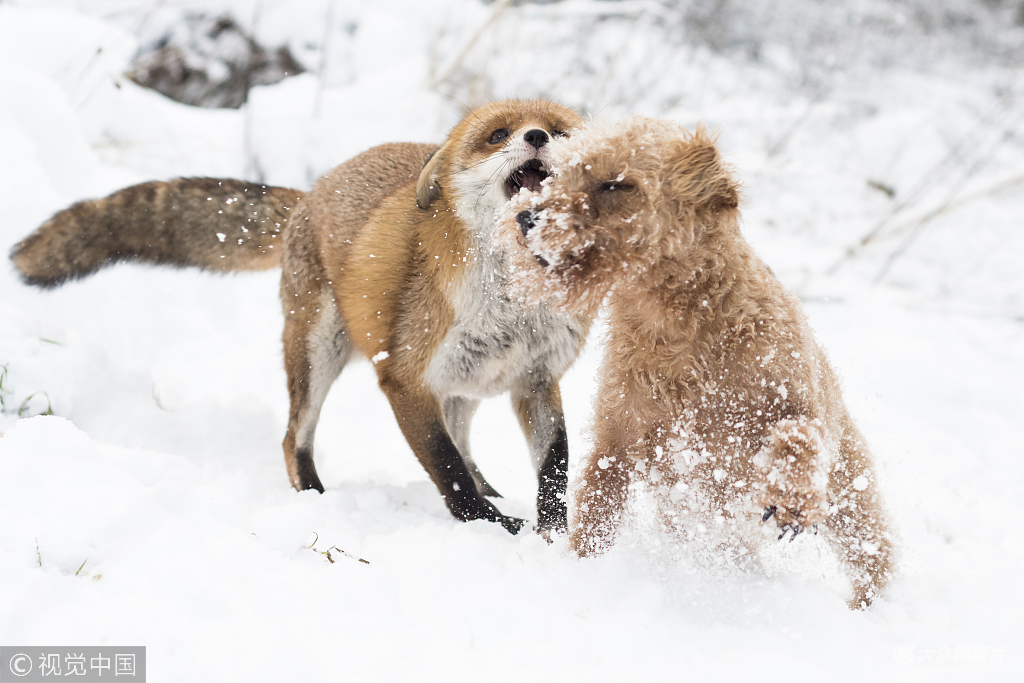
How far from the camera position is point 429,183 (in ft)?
9.84

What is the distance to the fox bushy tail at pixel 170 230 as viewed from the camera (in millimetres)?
3652

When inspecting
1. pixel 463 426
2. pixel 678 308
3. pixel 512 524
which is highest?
pixel 678 308

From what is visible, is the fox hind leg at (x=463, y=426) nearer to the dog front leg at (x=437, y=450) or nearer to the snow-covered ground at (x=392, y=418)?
the snow-covered ground at (x=392, y=418)

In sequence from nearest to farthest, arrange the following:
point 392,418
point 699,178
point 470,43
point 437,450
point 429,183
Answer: point 699,178 → point 429,183 → point 437,450 → point 392,418 → point 470,43

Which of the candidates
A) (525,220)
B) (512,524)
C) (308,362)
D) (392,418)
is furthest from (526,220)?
(392,418)

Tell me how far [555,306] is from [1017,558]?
2.44m

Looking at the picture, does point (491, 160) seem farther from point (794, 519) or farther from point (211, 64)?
point (211, 64)

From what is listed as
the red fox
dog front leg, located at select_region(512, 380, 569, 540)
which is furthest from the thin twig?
dog front leg, located at select_region(512, 380, 569, 540)

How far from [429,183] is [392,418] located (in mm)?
2276

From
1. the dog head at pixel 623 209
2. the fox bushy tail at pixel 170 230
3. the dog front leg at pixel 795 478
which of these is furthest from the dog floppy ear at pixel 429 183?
the dog front leg at pixel 795 478

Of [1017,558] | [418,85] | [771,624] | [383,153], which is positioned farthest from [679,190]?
[418,85]

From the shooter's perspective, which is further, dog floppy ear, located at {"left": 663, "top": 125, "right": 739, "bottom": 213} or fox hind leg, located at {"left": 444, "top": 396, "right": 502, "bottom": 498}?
fox hind leg, located at {"left": 444, "top": 396, "right": 502, "bottom": 498}

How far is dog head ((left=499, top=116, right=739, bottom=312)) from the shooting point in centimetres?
226

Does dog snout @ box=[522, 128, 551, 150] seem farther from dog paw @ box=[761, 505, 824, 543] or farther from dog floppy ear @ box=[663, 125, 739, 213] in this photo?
dog paw @ box=[761, 505, 824, 543]
